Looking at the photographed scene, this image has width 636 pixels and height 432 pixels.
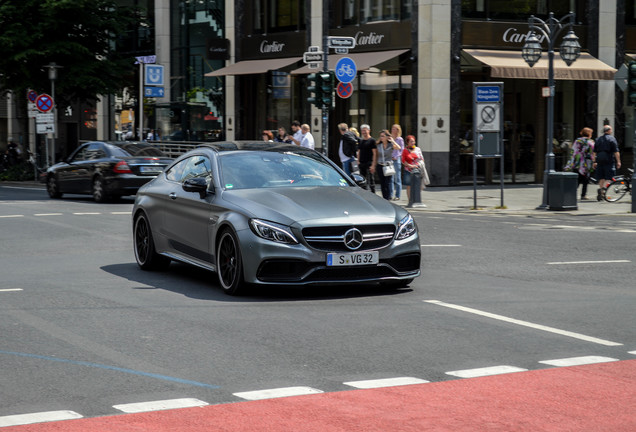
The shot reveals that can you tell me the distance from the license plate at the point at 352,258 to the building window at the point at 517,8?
23.6 metres

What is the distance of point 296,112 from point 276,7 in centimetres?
419

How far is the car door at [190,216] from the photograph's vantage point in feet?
35.7

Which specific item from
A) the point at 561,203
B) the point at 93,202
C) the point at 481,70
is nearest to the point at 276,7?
the point at 481,70

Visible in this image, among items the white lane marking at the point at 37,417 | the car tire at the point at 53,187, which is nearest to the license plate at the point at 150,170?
the car tire at the point at 53,187

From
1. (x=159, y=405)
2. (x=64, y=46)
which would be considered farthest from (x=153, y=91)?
(x=159, y=405)

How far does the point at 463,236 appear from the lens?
17.1 metres

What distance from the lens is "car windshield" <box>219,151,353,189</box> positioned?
1095 cm

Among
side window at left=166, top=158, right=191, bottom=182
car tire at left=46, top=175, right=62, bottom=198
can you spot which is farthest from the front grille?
car tire at left=46, top=175, right=62, bottom=198

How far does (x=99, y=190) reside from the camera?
25.3 meters

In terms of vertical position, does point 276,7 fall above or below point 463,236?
above

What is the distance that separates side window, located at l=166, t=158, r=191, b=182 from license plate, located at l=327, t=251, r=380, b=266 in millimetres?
2862

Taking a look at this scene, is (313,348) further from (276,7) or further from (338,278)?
(276,7)

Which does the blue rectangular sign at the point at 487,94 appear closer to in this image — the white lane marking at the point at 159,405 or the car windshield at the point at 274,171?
the car windshield at the point at 274,171

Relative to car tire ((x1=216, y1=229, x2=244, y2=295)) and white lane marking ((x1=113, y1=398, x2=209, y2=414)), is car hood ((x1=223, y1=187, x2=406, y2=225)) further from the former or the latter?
white lane marking ((x1=113, y1=398, x2=209, y2=414))
